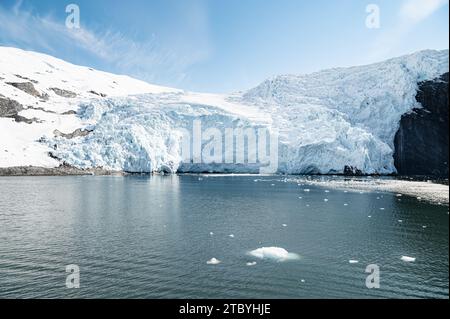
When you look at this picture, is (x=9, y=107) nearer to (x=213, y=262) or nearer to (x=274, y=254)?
(x=213, y=262)

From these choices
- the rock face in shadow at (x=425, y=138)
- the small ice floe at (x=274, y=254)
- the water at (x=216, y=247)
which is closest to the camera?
the water at (x=216, y=247)

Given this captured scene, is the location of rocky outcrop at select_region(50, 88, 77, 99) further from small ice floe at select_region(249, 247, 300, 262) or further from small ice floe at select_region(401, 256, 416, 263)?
small ice floe at select_region(401, 256, 416, 263)

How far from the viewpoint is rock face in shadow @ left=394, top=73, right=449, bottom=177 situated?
88.5m

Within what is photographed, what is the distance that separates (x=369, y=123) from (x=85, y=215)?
7573 cm

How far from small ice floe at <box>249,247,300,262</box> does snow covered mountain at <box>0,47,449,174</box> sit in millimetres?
62919

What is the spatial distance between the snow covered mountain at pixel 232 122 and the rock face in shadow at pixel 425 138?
201cm

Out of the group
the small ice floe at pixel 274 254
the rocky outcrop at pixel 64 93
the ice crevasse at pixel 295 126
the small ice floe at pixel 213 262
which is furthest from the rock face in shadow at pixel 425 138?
the rocky outcrop at pixel 64 93

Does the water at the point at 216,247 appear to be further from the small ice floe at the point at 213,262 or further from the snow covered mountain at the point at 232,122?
the snow covered mountain at the point at 232,122

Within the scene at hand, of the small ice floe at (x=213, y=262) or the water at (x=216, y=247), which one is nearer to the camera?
the water at (x=216, y=247)

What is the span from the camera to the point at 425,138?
89500 millimetres

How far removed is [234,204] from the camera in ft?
137

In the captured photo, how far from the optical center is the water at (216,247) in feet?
55.1
